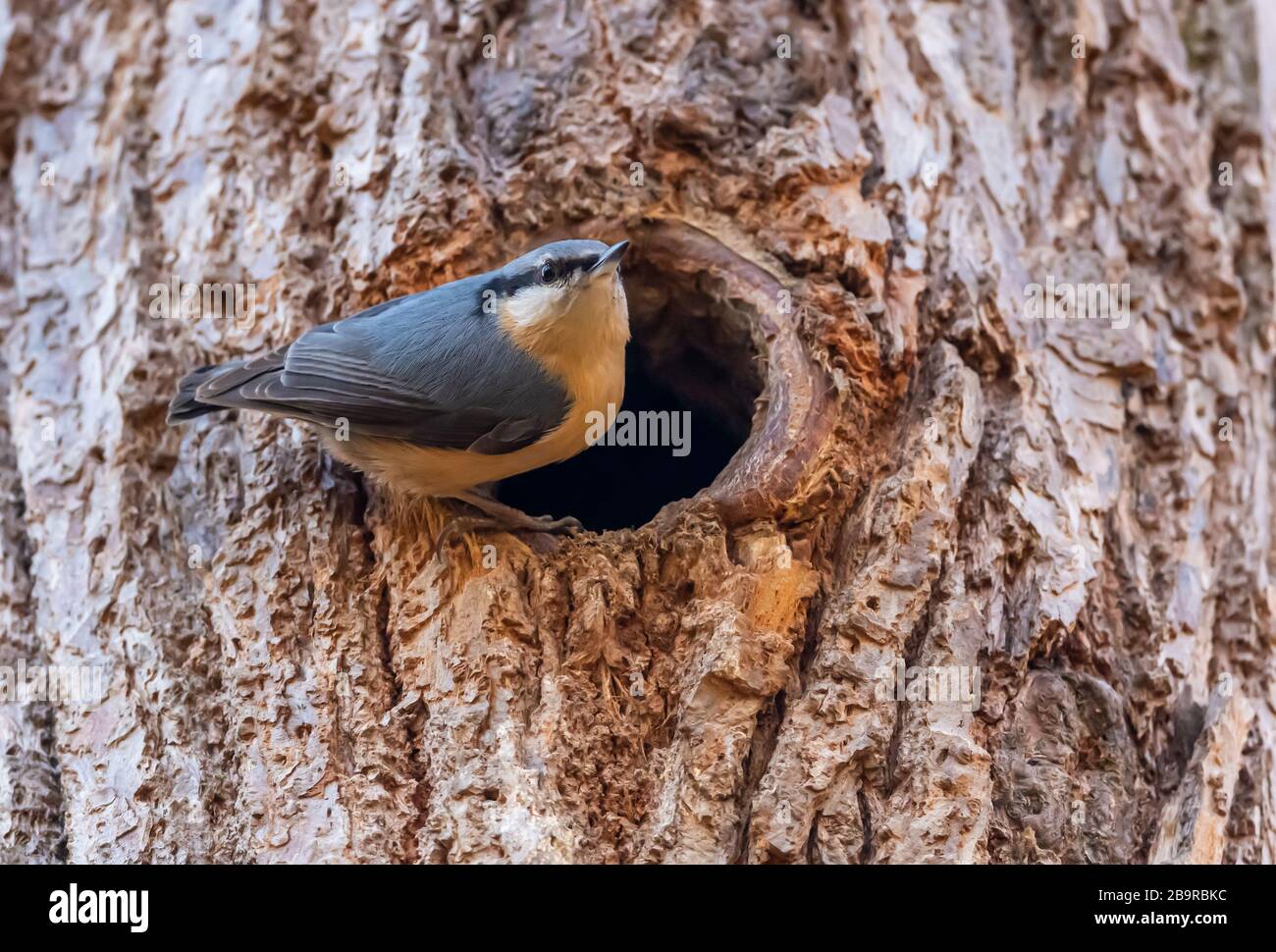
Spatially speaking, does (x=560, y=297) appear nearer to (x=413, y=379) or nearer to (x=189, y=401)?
(x=413, y=379)

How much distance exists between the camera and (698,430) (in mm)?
4336

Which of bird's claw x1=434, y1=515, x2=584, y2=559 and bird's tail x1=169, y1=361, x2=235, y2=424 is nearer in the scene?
bird's claw x1=434, y1=515, x2=584, y2=559

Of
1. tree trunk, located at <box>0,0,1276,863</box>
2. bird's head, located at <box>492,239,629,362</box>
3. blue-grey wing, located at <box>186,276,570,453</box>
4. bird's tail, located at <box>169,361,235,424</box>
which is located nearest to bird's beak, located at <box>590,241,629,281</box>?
bird's head, located at <box>492,239,629,362</box>

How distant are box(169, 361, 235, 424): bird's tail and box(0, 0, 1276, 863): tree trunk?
0.52 ft

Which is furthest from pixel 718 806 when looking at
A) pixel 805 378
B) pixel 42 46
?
pixel 42 46

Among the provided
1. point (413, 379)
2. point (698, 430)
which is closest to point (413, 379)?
point (413, 379)

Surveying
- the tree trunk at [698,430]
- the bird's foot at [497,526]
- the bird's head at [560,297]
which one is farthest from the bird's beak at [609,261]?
the bird's foot at [497,526]

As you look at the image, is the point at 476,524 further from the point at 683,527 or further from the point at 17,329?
the point at 17,329

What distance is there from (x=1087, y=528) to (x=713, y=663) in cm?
100

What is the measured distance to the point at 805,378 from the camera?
10.4 ft

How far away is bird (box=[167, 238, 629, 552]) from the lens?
3059 millimetres

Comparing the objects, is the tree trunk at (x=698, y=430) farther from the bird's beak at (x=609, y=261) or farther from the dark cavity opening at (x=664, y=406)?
the bird's beak at (x=609, y=261)

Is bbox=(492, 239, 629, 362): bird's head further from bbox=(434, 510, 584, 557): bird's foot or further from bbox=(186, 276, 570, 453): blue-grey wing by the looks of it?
bbox=(434, 510, 584, 557): bird's foot

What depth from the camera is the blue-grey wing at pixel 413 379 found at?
3.04 meters
